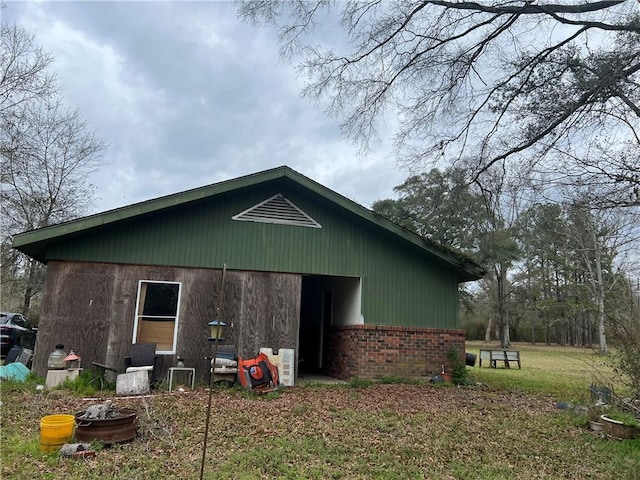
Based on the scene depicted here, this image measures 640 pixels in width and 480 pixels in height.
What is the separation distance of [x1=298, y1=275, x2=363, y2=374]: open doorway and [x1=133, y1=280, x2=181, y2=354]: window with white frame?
3483 millimetres

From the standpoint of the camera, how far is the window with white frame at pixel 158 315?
8.88 metres

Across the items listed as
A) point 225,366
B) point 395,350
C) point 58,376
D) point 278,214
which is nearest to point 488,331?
point 395,350

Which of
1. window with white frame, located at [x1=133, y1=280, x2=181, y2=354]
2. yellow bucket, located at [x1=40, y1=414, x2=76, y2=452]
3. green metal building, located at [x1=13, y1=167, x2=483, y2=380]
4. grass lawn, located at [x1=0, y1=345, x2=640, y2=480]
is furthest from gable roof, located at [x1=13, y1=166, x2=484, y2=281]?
yellow bucket, located at [x1=40, y1=414, x2=76, y2=452]

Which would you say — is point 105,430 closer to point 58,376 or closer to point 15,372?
point 58,376

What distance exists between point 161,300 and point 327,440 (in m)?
5.33

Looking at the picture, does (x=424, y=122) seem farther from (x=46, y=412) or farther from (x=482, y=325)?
(x=482, y=325)

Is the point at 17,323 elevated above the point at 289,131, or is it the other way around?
the point at 289,131

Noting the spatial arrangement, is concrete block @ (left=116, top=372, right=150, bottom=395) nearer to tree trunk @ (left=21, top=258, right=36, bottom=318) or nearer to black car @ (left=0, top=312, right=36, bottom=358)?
black car @ (left=0, top=312, right=36, bottom=358)

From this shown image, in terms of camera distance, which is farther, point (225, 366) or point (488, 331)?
point (488, 331)

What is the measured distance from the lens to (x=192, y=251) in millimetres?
9258

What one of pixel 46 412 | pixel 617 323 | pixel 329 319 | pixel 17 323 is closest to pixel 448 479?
pixel 617 323

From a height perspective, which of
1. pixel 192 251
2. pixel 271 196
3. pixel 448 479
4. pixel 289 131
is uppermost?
pixel 289 131

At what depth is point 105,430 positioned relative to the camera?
188 inches

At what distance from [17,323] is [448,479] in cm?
1489
